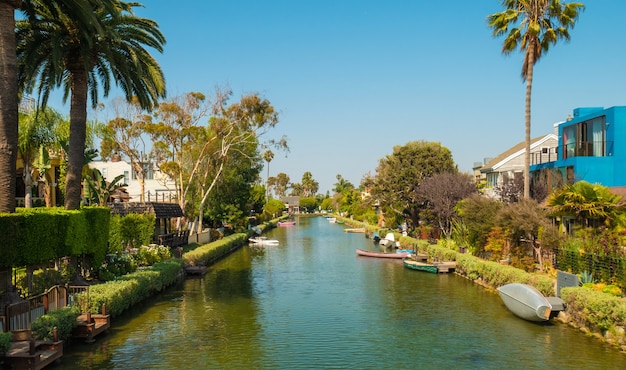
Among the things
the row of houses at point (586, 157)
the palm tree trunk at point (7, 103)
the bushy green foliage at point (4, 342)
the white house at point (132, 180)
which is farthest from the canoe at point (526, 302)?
the white house at point (132, 180)

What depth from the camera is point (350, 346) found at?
22.1 metres

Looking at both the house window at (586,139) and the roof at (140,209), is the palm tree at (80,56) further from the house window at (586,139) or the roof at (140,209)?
the house window at (586,139)

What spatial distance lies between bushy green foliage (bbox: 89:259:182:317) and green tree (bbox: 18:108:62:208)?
43.1ft

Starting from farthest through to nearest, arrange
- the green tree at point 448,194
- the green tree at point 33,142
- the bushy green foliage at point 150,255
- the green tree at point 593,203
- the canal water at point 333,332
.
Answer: the green tree at point 448,194 < the green tree at point 33,142 < the bushy green foliage at point 150,255 < the green tree at point 593,203 < the canal water at point 333,332

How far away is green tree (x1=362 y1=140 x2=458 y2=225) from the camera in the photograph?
208ft

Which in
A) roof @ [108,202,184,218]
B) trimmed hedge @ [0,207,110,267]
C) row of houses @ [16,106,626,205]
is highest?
row of houses @ [16,106,626,205]

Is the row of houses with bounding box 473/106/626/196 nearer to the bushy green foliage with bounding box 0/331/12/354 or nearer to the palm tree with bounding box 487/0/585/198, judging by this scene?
the palm tree with bounding box 487/0/585/198

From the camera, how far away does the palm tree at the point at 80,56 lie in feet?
82.4

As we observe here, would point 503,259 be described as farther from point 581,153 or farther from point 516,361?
point 516,361

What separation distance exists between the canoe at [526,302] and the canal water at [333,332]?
52cm

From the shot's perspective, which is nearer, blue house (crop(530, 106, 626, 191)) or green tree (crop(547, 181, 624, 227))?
green tree (crop(547, 181, 624, 227))

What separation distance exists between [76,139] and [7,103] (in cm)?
666

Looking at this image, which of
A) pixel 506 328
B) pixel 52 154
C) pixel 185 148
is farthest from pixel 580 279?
pixel 52 154

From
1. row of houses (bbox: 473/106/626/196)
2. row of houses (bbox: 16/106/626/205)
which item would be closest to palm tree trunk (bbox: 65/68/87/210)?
row of houses (bbox: 16/106/626/205)
